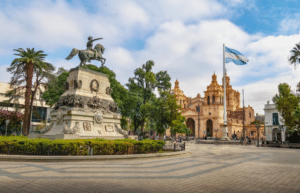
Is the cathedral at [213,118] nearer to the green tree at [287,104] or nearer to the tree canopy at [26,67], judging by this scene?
the green tree at [287,104]

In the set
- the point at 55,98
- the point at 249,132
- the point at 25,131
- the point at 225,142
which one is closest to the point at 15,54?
the point at 55,98

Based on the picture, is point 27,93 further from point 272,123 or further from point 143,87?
point 272,123

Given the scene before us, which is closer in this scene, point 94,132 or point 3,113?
point 94,132

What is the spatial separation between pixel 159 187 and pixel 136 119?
33493 millimetres

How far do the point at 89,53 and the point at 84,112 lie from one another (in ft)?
18.5

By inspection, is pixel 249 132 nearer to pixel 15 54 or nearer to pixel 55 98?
pixel 55 98

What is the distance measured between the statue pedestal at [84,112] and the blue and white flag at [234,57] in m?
27.3

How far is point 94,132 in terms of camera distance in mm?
18484

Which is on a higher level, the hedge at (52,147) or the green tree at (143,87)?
the green tree at (143,87)

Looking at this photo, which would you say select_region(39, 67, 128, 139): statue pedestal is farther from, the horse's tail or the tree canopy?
the tree canopy

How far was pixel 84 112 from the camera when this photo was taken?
1831cm

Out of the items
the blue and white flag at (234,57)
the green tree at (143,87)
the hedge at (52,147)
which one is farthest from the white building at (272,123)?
the hedge at (52,147)

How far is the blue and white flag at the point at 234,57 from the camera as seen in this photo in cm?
4121

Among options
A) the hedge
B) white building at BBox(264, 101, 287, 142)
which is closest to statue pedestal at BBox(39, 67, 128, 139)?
the hedge
